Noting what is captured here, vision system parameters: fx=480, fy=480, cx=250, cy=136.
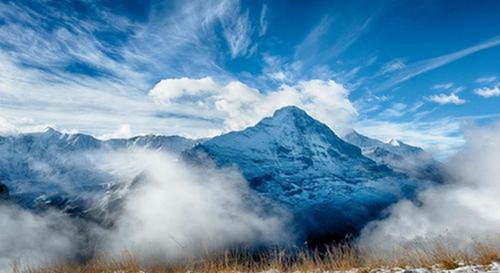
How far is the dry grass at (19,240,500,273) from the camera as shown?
1141cm

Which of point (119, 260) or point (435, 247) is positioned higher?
point (435, 247)

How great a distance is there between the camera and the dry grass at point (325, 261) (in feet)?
37.4

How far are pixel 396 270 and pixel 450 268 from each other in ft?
4.08

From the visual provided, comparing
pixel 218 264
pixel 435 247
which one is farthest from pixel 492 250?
pixel 218 264

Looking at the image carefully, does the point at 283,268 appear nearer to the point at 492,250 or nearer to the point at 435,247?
the point at 435,247

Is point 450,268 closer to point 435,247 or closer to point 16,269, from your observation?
point 435,247

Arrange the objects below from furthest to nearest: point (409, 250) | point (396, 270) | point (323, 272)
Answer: point (409, 250)
point (323, 272)
point (396, 270)

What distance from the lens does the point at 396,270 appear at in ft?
35.2

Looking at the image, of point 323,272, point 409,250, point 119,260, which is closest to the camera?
point 323,272

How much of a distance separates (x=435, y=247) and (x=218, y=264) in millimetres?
5650

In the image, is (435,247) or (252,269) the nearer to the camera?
(435,247)

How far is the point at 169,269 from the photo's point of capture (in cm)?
1332

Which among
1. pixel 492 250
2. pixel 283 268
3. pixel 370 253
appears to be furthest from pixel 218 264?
pixel 492 250

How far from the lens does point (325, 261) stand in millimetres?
12680
